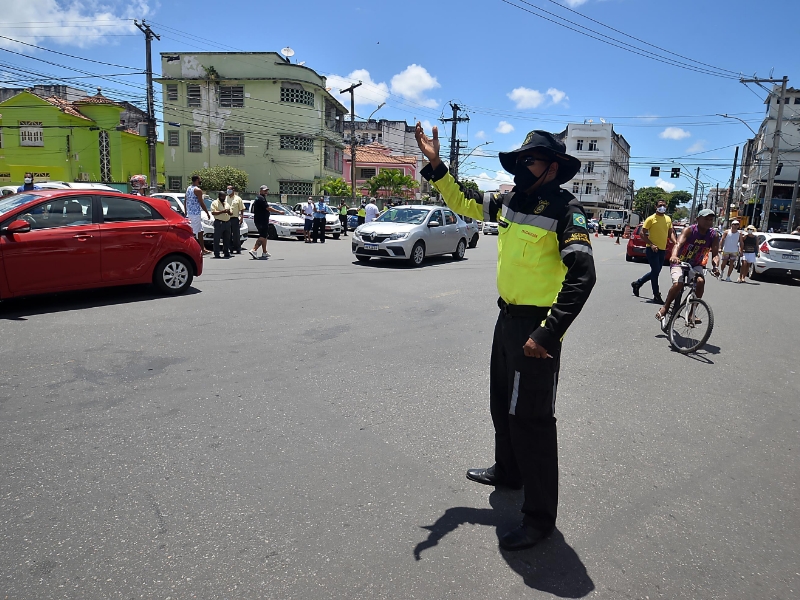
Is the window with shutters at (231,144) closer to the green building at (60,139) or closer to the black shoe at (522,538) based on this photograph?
the green building at (60,139)

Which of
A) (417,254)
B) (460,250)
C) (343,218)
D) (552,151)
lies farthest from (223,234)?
(552,151)

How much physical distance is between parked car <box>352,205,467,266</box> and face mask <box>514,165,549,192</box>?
427 inches

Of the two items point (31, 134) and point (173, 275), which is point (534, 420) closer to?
point (173, 275)

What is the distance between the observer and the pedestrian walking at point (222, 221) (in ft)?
45.4

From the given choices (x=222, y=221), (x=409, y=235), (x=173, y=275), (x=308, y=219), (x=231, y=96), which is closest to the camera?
(x=173, y=275)

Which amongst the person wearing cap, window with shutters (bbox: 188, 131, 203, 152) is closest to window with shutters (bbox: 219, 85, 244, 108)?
window with shutters (bbox: 188, 131, 203, 152)

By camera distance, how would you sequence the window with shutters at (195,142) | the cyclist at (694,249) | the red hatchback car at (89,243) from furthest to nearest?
the window with shutters at (195,142)
the cyclist at (694,249)
the red hatchback car at (89,243)

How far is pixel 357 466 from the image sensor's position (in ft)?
11.4

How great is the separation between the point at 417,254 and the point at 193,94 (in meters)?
34.5

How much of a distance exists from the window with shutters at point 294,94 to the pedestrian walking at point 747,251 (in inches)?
1298

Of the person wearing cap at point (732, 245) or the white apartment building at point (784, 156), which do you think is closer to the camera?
the person wearing cap at point (732, 245)

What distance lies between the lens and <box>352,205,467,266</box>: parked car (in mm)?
13820

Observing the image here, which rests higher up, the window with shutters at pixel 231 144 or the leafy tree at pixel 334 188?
the window with shutters at pixel 231 144

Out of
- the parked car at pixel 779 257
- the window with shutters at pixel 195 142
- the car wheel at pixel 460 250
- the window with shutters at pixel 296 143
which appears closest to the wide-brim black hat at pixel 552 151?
the car wheel at pixel 460 250
